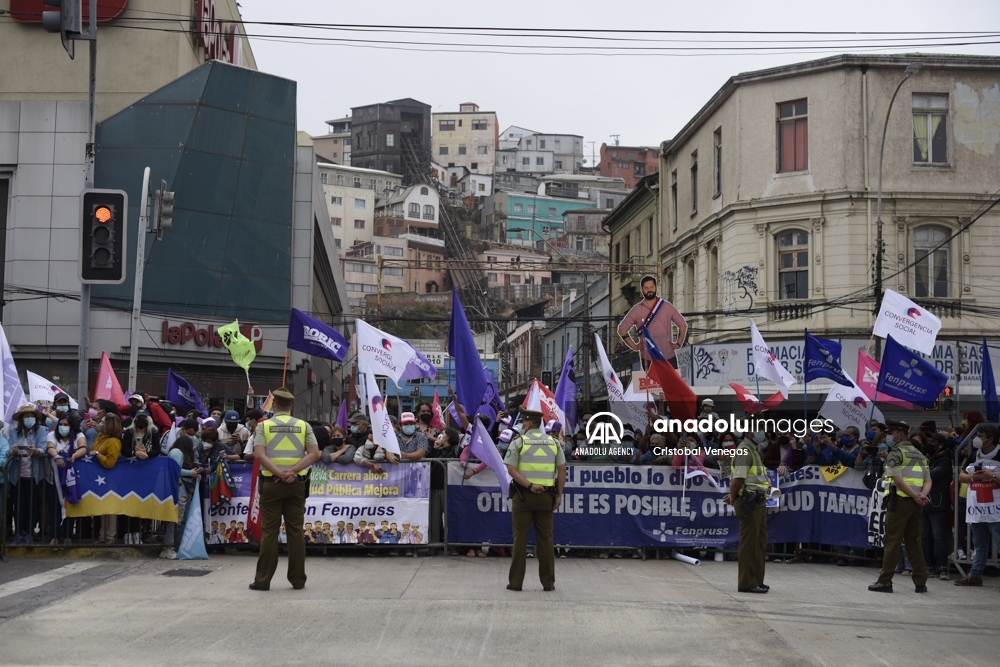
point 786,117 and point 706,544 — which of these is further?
point 786,117

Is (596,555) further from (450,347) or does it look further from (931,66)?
(931,66)

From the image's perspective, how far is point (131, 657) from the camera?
312 inches

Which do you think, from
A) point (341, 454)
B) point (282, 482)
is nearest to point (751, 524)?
point (282, 482)

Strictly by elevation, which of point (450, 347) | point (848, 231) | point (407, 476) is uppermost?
point (848, 231)

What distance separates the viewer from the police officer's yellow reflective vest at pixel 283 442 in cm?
1123

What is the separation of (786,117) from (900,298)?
19873 mm

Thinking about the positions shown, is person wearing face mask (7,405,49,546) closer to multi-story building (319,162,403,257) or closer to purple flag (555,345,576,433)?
purple flag (555,345,576,433)

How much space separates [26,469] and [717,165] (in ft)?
93.7

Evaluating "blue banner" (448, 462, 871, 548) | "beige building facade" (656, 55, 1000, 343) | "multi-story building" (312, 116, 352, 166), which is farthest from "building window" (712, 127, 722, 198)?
"multi-story building" (312, 116, 352, 166)

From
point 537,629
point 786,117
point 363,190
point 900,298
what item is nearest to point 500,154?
point 363,190

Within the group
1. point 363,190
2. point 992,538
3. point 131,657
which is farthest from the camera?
point 363,190

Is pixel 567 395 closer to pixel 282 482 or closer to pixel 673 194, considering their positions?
pixel 282 482

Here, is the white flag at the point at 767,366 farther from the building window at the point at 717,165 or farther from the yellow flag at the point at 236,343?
the building window at the point at 717,165

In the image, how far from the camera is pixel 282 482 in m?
11.2
